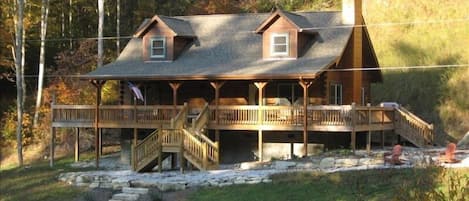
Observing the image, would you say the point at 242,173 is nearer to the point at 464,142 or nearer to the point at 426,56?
the point at 464,142

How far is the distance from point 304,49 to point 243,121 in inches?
182

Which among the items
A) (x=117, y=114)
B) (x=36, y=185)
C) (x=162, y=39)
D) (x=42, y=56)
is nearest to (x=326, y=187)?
(x=36, y=185)

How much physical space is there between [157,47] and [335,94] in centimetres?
889

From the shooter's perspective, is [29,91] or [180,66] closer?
[180,66]

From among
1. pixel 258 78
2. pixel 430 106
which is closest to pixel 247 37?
pixel 258 78

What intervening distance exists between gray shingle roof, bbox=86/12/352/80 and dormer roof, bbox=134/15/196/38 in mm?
567

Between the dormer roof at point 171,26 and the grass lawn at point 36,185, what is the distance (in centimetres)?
742

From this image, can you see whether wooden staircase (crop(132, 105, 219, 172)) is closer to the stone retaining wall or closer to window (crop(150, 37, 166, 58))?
the stone retaining wall

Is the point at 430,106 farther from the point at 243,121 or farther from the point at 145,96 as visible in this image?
the point at 145,96

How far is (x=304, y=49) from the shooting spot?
31406 mm

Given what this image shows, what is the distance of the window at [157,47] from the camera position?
3378cm

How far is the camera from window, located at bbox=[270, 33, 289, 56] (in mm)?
31125

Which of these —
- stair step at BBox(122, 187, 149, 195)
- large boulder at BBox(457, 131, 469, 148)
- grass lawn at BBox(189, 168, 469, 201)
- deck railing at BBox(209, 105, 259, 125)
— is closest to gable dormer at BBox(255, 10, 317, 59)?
deck railing at BBox(209, 105, 259, 125)

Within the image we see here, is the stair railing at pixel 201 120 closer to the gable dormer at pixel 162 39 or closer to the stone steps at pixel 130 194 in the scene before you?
the gable dormer at pixel 162 39
